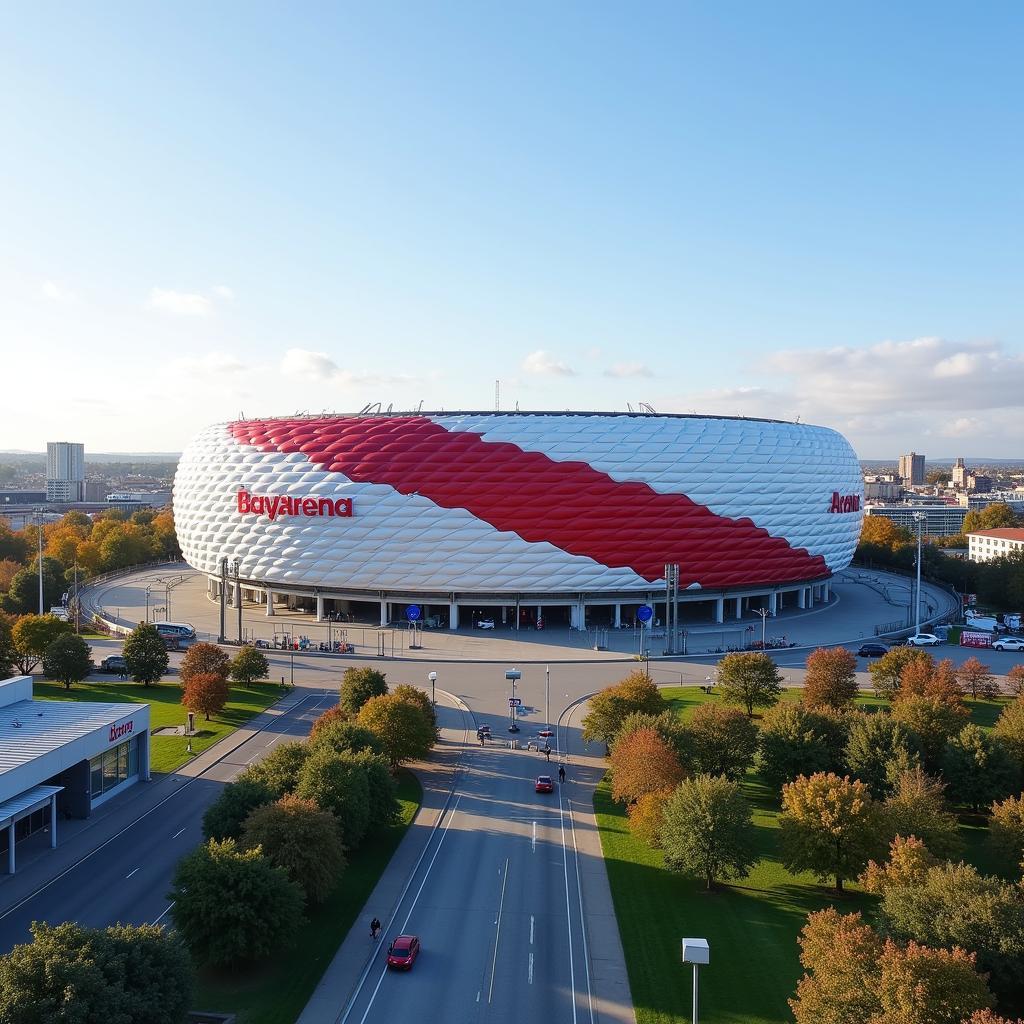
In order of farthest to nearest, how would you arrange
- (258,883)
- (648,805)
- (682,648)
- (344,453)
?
(344,453) < (682,648) < (648,805) < (258,883)

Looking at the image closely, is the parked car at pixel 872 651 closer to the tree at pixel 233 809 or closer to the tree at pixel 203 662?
the tree at pixel 203 662

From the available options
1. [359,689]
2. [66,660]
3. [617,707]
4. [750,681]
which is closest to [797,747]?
[617,707]

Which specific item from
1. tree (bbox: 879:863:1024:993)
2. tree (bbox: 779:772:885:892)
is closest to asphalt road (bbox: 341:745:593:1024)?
tree (bbox: 779:772:885:892)

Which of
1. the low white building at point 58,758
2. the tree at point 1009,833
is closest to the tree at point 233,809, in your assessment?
the low white building at point 58,758

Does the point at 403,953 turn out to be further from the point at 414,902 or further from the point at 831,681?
the point at 831,681

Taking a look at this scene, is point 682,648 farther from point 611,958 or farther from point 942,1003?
point 942,1003

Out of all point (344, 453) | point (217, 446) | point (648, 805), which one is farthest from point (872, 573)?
point (648, 805)
